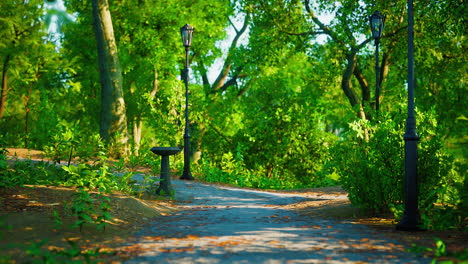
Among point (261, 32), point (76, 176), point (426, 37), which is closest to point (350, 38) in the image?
point (426, 37)

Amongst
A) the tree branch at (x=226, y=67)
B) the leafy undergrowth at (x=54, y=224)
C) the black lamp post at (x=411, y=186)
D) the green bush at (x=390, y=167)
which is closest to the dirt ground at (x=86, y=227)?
the leafy undergrowth at (x=54, y=224)

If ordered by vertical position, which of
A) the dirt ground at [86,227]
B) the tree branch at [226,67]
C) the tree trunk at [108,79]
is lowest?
the dirt ground at [86,227]

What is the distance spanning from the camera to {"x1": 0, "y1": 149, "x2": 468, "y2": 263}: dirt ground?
6002 mm

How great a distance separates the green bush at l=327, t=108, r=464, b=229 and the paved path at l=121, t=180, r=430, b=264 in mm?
821

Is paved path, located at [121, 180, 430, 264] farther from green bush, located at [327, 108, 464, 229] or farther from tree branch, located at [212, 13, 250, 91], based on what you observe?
tree branch, located at [212, 13, 250, 91]

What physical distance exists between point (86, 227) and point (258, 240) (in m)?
2.56

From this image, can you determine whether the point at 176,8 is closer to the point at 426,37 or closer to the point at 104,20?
the point at 104,20

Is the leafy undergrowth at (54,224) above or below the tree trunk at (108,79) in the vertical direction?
below

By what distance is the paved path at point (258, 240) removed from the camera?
540cm

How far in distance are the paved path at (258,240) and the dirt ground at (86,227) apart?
297mm

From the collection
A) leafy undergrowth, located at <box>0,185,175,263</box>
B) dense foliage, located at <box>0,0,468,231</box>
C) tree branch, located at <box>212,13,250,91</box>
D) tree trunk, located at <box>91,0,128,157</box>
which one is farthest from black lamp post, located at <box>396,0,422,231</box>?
tree branch, located at <box>212,13,250,91</box>

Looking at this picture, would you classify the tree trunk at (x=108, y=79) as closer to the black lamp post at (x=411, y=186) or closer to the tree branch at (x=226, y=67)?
the tree branch at (x=226, y=67)

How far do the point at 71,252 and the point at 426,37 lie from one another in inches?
624

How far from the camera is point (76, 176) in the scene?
9016 millimetres
